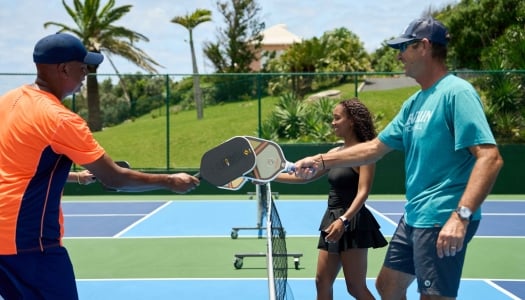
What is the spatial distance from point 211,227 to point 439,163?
799 cm

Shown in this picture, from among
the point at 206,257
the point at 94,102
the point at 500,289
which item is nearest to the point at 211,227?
the point at 206,257

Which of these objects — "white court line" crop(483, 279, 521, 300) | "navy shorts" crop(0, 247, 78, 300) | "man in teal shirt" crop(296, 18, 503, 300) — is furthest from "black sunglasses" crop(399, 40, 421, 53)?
"white court line" crop(483, 279, 521, 300)

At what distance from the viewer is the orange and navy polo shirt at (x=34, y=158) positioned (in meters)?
3.16

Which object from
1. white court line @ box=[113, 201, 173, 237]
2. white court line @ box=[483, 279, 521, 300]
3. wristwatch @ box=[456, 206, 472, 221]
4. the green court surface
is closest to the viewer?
wristwatch @ box=[456, 206, 472, 221]

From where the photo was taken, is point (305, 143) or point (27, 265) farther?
point (305, 143)

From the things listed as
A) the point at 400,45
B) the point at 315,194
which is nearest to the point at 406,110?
the point at 400,45

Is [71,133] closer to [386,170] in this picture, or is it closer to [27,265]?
[27,265]

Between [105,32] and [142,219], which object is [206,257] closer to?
[142,219]

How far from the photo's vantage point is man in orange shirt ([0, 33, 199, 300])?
317cm

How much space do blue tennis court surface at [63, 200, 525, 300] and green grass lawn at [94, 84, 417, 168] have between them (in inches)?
401

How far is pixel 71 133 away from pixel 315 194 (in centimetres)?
1398

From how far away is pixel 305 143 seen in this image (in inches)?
684

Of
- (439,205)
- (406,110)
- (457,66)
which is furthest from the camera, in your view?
(457,66)

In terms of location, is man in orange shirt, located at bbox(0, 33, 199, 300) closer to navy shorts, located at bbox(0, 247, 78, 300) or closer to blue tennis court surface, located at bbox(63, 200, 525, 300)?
navy shorts, located at bbox(0, 247, 78, 300)
